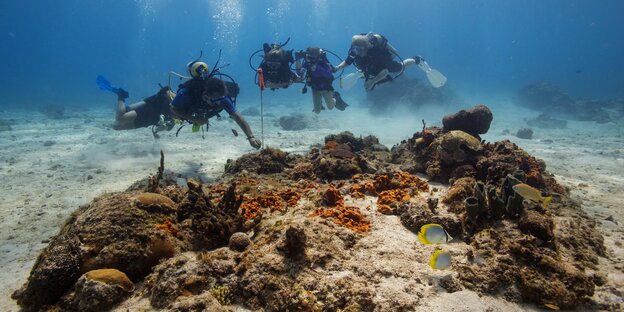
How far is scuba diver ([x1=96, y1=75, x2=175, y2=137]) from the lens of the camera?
39.1 feet

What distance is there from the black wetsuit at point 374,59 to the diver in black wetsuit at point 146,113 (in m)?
7.25

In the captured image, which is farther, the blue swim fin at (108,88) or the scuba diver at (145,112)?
the blue swim fin at (108,88)

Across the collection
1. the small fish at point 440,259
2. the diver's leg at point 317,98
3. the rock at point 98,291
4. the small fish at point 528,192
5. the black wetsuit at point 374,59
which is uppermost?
A: the black wetsuit at point 374,59

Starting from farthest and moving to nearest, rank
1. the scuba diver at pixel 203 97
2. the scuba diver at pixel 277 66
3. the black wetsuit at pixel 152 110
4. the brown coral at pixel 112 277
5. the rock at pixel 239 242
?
the black wetsuit at pixel 152 110 → the scuba diver at pixel 277 66 → the scuba diver at pixel 203 97 → the rock at pixel 239 242 → the brown coral at pixel 112 277

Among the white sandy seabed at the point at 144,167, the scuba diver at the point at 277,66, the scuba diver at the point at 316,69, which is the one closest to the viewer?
the white sandy seabed at the point at 144,167

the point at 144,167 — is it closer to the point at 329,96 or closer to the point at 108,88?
the point at 108,88

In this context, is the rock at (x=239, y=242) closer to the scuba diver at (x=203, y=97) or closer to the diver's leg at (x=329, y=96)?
the scuba diver at (x=203, y=97)

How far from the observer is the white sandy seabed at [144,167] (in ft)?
14.8

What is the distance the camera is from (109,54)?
141500 mm

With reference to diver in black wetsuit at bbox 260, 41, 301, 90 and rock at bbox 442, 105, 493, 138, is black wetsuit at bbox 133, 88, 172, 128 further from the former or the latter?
rock at bbox 442, 105, 493, 138

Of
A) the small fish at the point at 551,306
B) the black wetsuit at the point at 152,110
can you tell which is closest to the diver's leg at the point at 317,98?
the black wetsuit at the point at 152,110

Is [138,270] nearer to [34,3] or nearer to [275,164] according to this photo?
[275,164]

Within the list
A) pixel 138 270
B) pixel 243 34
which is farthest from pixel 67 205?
pixel 243 34

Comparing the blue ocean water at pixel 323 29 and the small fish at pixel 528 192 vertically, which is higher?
the blue ocean water at pixel 323 29
